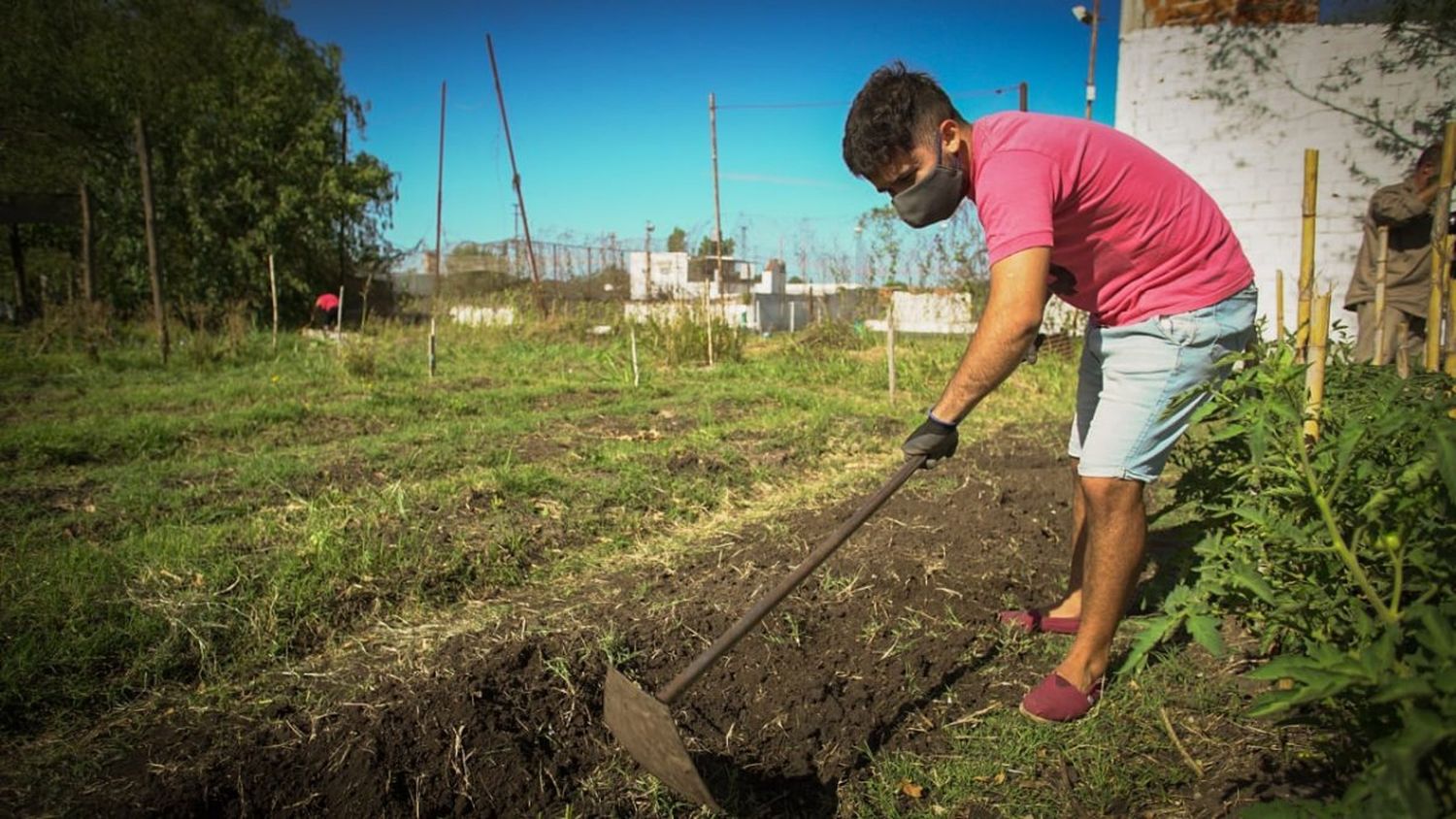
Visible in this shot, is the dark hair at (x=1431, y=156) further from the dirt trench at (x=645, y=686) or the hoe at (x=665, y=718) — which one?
the hoe at (x=665, y=718)

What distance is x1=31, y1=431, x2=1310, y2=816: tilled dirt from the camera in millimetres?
2008

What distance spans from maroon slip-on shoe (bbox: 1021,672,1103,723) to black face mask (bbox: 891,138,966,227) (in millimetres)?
1395

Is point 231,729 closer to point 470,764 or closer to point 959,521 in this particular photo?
point 470,764

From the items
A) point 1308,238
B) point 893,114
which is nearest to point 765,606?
point 893,114

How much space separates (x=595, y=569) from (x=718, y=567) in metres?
0.56

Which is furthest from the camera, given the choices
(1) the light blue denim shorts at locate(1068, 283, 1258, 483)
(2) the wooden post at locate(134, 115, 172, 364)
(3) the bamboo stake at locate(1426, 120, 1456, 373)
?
(2) the wooden post at locate(134, 115, 172, 364)

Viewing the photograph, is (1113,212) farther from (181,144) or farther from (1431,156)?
(181,144)

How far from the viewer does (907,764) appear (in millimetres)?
→ 2232

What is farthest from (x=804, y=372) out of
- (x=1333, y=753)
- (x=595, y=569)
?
(x=1333, y=753)

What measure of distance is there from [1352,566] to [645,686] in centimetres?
178

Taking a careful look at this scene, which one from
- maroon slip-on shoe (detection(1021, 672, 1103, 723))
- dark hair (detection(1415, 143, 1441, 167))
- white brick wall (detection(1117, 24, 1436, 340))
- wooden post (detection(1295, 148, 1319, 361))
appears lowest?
maroon slip-on shoe (detection(1021, 672, 1103, 723))

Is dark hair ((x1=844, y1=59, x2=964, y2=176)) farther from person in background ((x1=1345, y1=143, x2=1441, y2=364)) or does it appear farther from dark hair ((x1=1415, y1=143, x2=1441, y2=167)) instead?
dark hair ((x1=1415, y1=143, x2=1441, y2=167))

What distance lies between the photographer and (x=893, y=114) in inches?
87.1

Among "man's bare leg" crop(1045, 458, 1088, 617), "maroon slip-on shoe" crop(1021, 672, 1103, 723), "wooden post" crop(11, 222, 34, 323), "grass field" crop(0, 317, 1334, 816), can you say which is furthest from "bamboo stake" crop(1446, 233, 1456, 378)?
"wooden post" crop(11, 222, 34, 323)
